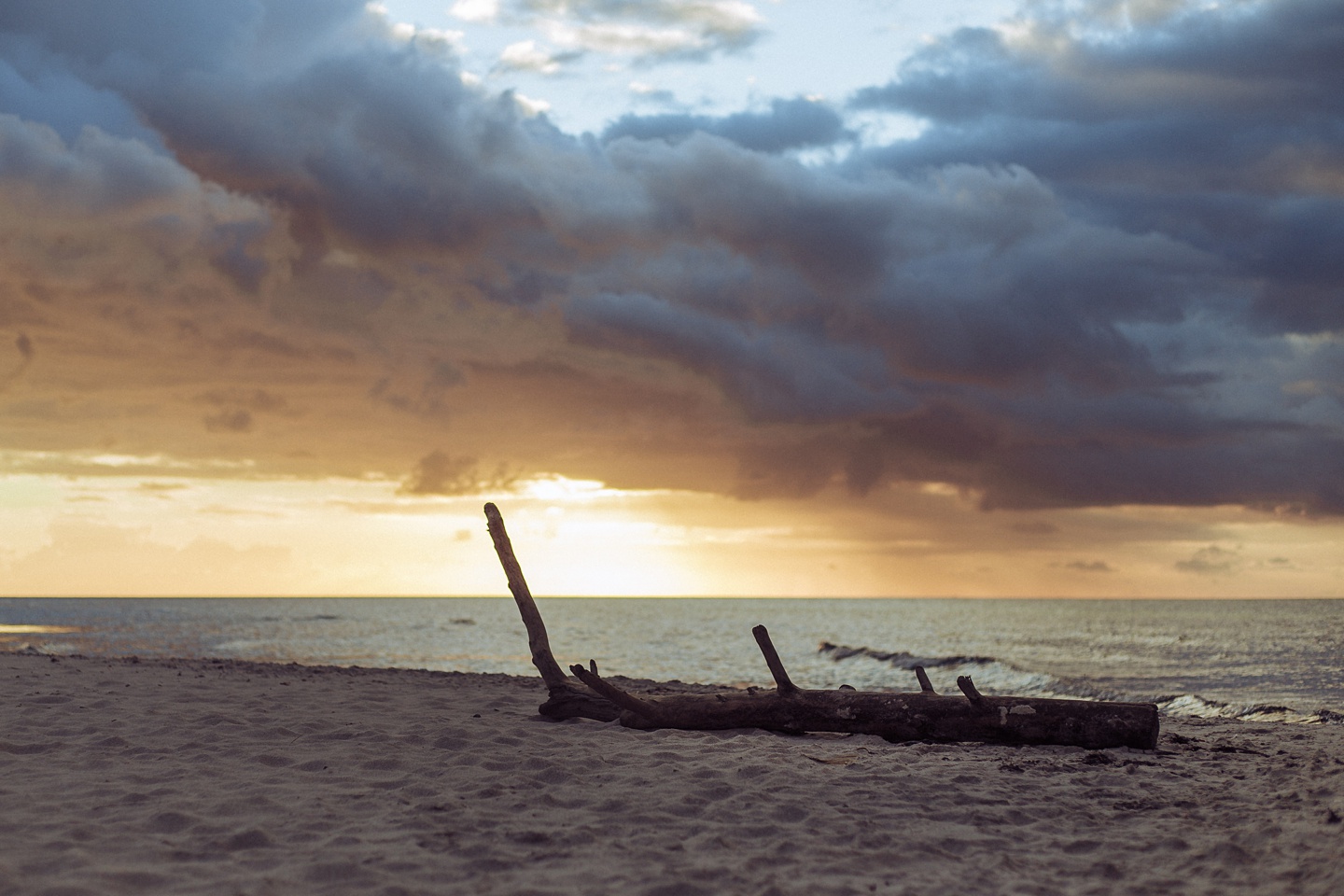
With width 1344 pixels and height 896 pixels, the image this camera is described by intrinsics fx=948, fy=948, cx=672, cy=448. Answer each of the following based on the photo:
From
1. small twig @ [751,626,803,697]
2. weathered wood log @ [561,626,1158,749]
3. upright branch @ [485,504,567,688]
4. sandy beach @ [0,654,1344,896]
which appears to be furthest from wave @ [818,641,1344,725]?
upright branch @ [485,504,567,688]

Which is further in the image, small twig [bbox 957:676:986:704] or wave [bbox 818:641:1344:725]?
wave [bbox 818:641:1344:725]

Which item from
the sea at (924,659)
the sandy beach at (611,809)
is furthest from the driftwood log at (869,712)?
the sea at (924,659)

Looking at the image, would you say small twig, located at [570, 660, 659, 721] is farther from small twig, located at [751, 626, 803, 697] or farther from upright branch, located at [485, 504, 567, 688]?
small twig, located at [751, 626, 803, 697]

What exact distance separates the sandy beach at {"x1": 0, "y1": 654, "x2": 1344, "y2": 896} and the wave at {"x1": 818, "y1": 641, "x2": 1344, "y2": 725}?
23.3ft

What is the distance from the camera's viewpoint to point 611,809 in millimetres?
7844

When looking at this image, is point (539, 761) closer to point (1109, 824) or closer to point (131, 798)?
point (131, 798)

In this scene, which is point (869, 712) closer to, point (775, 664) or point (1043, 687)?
point (775, 664)

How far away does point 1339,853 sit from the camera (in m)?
6.52

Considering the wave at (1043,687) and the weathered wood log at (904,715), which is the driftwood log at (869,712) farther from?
the wave at (1043,687)

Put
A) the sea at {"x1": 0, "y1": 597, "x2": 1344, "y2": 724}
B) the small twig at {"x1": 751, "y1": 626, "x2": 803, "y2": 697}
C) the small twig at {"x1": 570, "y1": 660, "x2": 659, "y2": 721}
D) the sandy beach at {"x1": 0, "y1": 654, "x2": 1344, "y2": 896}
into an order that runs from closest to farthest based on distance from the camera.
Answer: the sandy beach at {"x1": 0, "y1": 654, "x2": 1344, "y2": 896} < the small twig at {"x1": 751, "y1": 626, "x2": 803, "y2": 697} < the small twig at {"x1": 570, "y1": 660, "x2": 659, "y2": 721} < the sea at {"x1": 0, "y1": 597, "x2": 1344, "y2": 724}

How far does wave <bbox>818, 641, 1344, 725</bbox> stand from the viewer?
20.1 m

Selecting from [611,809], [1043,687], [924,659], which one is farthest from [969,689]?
[924,659]

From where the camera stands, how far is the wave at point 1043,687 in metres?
→ 20.1

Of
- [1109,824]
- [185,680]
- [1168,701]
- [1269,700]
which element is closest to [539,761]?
[1109,824]
